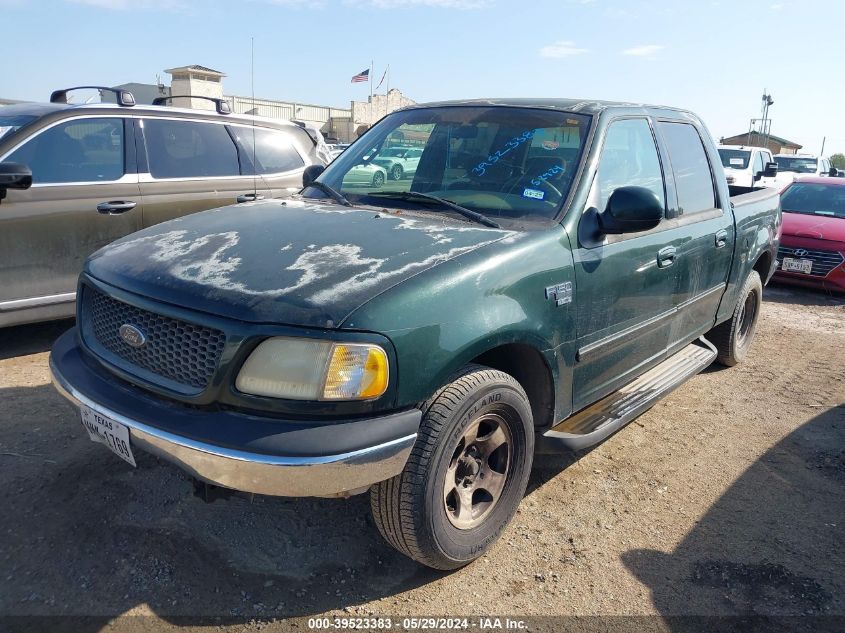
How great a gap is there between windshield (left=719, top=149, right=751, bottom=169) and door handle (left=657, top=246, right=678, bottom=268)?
43.8 feet

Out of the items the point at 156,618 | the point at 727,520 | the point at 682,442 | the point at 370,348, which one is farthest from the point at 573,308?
the point at 156,618

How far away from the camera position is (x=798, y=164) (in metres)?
20.5

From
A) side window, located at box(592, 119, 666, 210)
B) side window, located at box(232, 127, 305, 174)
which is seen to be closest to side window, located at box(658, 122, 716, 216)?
side window, located at box(592, 119, 666, 210)

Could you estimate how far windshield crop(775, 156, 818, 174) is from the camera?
66.2 feet

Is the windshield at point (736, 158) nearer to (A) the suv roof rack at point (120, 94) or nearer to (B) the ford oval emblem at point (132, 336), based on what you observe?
(A) the suv roof rack at point (120, 94)

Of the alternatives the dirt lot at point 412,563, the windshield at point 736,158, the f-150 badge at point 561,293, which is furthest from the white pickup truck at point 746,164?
the f-150 badge at point 561,293

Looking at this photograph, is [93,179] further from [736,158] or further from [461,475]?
[736,158]

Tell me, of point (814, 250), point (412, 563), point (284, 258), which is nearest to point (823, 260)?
point (814, 250)

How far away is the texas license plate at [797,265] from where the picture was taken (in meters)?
8.55

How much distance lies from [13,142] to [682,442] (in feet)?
16.4

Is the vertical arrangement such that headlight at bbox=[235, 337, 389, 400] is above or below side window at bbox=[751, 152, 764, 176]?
below

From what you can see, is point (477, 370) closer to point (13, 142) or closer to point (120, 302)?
point (120, 302)

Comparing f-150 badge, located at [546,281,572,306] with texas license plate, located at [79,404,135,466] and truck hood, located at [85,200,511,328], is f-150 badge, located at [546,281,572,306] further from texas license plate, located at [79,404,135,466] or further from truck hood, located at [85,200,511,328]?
texas license plate, located at [79,404,135,466]

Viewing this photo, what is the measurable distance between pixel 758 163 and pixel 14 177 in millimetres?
15969
